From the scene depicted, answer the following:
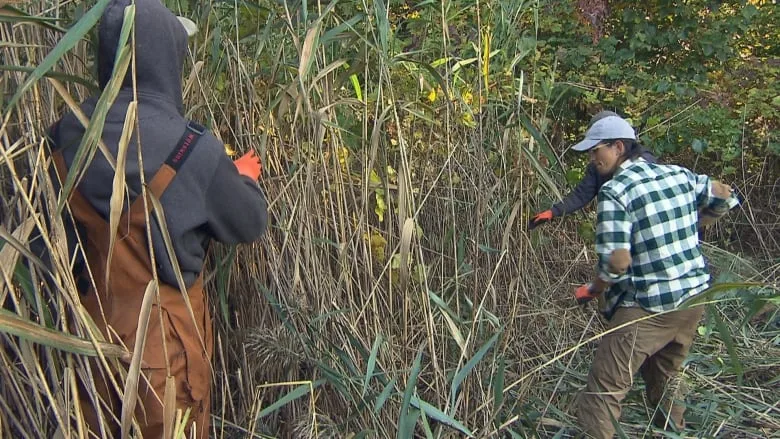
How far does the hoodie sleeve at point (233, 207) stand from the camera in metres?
1.74

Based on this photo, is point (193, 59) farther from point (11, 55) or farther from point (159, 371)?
point (159, 371)

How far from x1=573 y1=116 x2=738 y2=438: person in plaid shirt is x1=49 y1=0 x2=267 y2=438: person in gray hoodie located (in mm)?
1250

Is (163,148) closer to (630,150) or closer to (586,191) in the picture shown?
(630,150)

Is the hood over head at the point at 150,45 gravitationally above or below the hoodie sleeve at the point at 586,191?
above

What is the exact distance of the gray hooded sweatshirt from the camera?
5.34ft

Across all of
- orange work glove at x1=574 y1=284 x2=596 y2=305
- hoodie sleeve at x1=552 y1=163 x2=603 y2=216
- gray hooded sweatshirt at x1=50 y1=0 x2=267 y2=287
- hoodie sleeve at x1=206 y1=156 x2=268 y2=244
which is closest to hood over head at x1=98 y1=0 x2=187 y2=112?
gray hooded sweatshirt at x1=50 y1=0 x2=267 y2=287

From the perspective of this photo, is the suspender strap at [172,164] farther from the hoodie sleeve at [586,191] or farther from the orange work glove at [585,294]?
the hoodie sleeve at [586,191]

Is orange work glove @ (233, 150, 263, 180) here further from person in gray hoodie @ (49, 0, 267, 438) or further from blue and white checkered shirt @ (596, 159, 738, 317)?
blue and white checkered shirt @ (596, 159, 738, 317)

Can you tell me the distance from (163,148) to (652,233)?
61.8 inches

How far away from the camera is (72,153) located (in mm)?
1654

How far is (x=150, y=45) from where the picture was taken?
1638 millimetres

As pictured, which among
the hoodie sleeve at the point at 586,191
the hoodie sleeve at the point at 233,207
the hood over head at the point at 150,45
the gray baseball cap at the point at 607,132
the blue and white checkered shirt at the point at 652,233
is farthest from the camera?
the hoodie sleeve at the point at 586,191

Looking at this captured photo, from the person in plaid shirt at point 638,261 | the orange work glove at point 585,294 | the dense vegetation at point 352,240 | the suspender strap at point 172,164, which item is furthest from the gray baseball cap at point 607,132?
the suspender strap at point 172,164

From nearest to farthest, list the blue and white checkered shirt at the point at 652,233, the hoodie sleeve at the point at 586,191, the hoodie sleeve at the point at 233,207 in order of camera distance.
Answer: the hoodie sleeve at the point at 233,207 → the blue and white checkered shirt at the point at 652,233 → the hoodie sleeve at the point at 586,191
